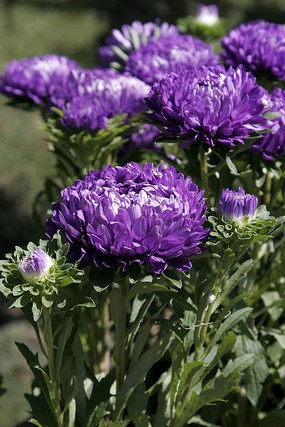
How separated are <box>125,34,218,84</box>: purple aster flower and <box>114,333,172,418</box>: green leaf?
0.65 meters

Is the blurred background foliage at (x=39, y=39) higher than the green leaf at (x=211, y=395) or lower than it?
lower

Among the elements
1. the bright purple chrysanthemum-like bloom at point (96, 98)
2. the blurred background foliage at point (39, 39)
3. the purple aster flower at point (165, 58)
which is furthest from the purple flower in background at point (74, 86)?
the blurred background foliage at point (39, 39)

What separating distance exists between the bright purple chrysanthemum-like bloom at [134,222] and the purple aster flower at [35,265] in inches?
1.6

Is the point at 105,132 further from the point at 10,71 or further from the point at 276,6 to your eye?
the point at 276,6

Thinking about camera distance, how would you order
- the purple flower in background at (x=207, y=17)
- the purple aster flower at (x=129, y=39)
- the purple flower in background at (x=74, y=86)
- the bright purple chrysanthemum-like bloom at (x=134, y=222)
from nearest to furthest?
the bright purple chrysanthemum-like bloom at (x=134, y=222) → the purple flower in background at (x=74, y=86) → the purple aster flower at (x=129, y=39) → the purple flower in background at (x=207, y=17)

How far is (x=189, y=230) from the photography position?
0.90m

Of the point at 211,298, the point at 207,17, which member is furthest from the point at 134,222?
the point at 207,17

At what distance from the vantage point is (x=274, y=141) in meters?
1.21

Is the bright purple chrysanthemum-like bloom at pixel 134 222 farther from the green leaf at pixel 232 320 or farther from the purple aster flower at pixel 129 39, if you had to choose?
the purple aster flower at pixel 129 39

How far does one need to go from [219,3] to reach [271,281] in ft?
16.8

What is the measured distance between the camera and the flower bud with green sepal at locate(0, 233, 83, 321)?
0.92 meters

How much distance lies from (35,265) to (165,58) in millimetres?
880

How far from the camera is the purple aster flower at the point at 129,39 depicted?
6.07ft

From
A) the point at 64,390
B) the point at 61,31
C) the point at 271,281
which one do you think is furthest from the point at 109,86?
the point at 61,31
